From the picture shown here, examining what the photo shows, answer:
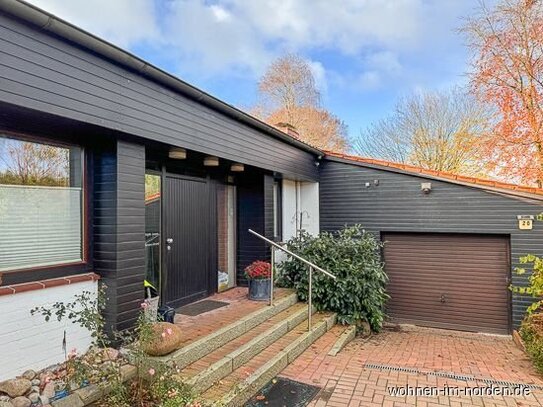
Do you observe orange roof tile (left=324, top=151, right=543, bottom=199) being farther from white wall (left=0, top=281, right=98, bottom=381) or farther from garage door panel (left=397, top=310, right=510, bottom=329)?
white wall (left=0, top=281, right=98, bottom=381)

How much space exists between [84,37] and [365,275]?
5377mm

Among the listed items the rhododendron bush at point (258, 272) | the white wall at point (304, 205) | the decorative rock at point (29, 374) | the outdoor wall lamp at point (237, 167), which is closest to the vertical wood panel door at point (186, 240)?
the outdoor wall lamp at point (237, 167)

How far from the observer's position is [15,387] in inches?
109

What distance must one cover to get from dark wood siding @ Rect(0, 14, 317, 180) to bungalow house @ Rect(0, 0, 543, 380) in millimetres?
11

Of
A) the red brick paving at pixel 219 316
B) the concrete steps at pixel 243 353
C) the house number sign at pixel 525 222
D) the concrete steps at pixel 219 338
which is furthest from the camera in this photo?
the house number sign at pixel 525 222

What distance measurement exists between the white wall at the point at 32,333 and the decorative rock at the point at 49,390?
0.27 meters

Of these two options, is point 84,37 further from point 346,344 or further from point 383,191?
point 383,191

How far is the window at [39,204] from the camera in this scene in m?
3.01

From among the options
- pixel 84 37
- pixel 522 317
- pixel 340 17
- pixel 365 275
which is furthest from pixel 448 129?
pixel 84 37

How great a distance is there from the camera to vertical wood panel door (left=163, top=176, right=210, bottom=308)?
5.15 m

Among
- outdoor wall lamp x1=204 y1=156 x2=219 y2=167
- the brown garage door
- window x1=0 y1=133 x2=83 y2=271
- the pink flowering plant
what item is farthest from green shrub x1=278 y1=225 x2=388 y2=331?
window x1=0 y1=133 x2=83 y2=271

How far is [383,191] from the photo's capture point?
809 cm

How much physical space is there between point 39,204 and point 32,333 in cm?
108

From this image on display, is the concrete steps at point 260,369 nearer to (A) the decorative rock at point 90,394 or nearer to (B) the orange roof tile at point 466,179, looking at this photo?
(A) the decorative rock at point 90,394
